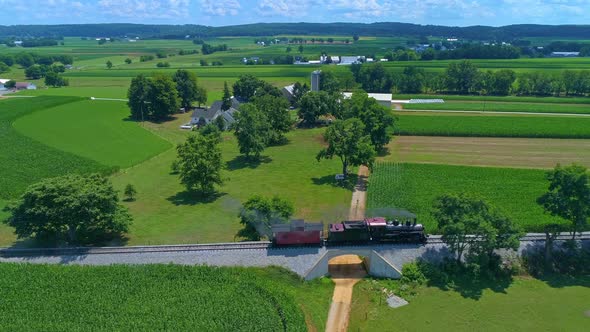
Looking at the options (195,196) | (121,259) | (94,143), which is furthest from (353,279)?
(94,143)

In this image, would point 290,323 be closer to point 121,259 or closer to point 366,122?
point 121,259

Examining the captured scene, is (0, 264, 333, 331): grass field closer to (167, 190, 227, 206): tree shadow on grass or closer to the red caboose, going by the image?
the red caboose

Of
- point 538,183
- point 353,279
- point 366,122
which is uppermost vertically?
point 366,122

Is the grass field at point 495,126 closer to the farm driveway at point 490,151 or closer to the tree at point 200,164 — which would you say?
the farm driveway at point 490,151

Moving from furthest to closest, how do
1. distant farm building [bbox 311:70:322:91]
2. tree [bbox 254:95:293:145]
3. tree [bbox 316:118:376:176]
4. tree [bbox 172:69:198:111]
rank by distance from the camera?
1. distant farm building [bbox 311:70:322:91]
2. tree [bbox 172:69:198:111]
3. tree [bbox 254:95:293:145]
4. tree [bbox 316:118:376:176]

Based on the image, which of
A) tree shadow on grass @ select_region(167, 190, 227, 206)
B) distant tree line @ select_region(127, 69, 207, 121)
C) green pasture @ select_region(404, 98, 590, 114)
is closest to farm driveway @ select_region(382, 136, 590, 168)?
green pasture @ select_region(404, 98, 590, 114)
